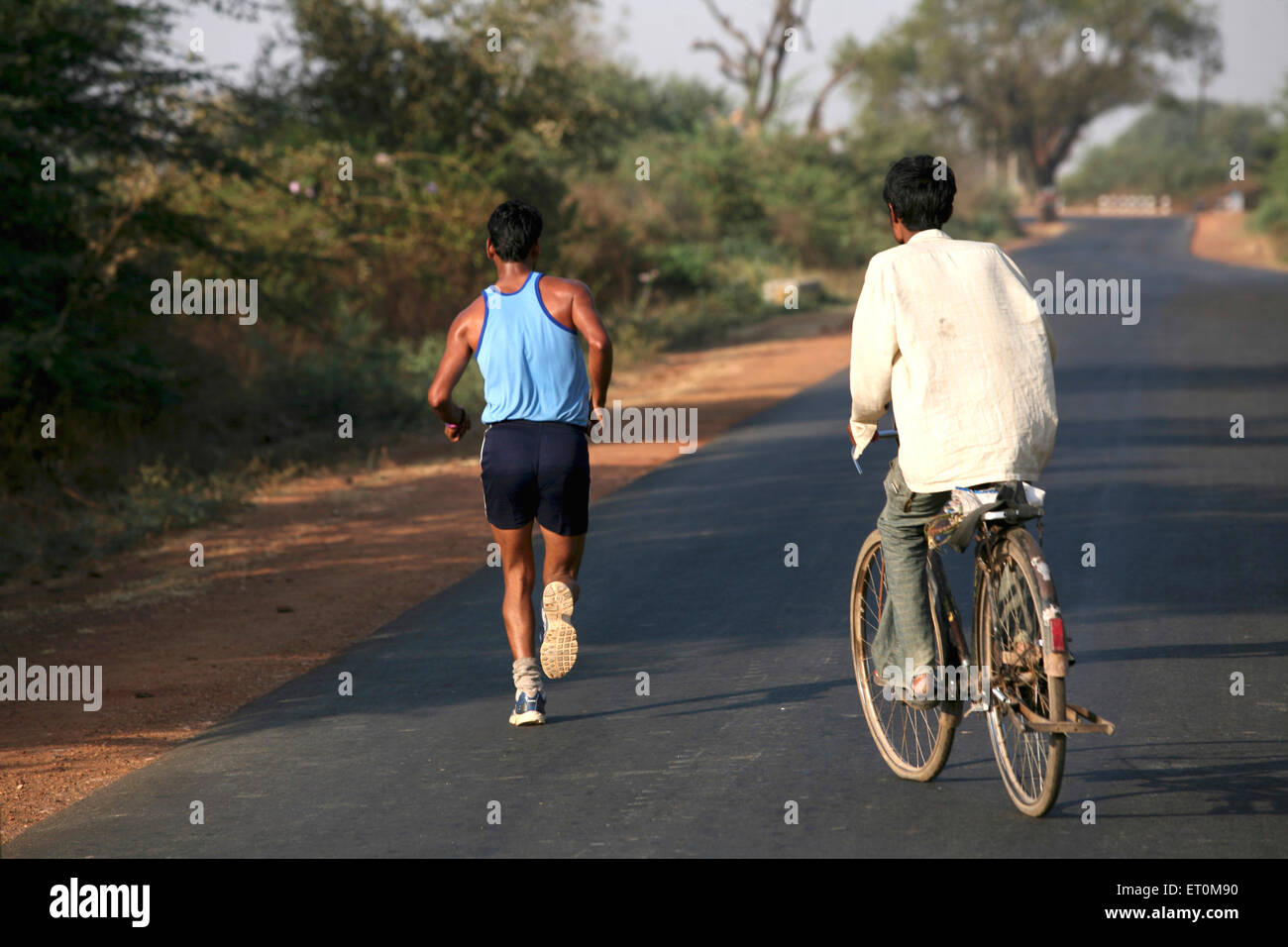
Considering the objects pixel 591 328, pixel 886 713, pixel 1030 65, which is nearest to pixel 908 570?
pixel 886 713

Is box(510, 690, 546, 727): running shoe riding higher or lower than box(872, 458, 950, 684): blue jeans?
lower

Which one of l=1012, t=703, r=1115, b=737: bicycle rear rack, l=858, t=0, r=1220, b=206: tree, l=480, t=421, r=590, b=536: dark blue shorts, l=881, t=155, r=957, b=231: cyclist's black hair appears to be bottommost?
l=1012, t=703, r=1115, b=737: bicycle rear rack

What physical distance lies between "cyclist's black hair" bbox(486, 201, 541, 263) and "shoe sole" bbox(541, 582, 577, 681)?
1.26 metres

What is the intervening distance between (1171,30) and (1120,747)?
86.8 m

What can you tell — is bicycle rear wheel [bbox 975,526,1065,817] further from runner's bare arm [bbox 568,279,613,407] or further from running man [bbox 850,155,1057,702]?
runner's bare arm [bbox 568,279,613,407]

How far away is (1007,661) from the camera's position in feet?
14.3

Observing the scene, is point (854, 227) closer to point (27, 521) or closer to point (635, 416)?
point (635, 416)

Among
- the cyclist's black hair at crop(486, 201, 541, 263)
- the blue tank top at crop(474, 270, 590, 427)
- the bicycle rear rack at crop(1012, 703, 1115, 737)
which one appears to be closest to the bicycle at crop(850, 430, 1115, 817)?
the bicycle rear rack at crop(1012, 703, 1115, 737)

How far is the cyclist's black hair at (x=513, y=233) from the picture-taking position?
216 inches

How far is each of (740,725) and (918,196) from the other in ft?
6.99

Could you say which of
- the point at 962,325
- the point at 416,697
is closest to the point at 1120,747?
the point at 962,325

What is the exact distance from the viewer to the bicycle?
404 cm
